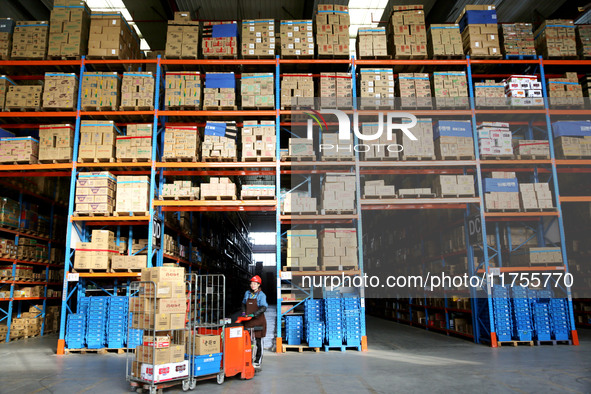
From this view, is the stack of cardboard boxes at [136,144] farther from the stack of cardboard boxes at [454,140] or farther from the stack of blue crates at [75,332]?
the stack of cardboard boxes at [454,140]

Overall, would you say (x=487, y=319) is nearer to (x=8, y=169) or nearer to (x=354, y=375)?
(x=354, y=375)

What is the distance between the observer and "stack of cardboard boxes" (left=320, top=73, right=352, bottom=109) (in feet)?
37.0

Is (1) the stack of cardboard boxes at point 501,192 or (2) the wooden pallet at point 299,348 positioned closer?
(2) the wooden pallet at point 299,348

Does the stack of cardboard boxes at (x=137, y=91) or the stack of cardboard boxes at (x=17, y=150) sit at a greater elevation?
the stack of cardboard boxes at (x=137, y=91)

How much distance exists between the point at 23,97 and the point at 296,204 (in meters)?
7.11

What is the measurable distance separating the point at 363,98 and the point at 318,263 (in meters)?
4.27

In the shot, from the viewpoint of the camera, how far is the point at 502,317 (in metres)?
10.3

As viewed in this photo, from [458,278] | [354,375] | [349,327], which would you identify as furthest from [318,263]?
[458,278]

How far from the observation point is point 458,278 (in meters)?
12.5

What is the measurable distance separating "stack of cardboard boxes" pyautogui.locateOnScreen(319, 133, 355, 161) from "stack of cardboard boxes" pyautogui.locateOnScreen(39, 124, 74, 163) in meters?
6.03

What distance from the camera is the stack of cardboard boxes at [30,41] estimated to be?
36.5 feet

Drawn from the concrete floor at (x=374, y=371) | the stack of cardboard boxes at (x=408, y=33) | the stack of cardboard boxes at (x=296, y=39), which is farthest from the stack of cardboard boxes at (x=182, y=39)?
the concrete floor at (x=374, y=371)

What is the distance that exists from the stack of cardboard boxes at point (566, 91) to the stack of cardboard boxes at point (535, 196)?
7.79ft

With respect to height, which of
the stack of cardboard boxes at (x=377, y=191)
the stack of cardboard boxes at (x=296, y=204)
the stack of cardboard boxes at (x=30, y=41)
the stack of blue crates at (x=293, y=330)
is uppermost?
the stack of cardboard boxes at (x=30, y=41)
